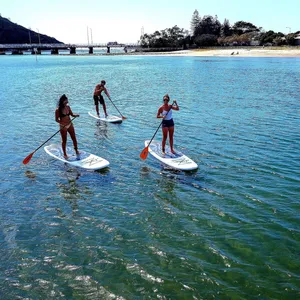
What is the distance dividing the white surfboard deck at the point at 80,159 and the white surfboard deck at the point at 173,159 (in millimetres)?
2404

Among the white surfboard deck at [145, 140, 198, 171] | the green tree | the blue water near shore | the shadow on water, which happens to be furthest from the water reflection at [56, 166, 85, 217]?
the green tree

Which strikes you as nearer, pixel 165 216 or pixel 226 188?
pixel 165 216

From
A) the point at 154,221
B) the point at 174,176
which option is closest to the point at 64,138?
the point at 174,176

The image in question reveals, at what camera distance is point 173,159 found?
45.1ft

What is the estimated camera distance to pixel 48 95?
35.8 m

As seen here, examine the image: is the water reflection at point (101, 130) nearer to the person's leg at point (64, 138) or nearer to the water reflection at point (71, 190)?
the person's leg at point (64, 138)

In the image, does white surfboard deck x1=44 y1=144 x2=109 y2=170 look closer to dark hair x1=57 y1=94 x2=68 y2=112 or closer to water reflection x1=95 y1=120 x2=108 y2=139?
dark hair x1=57 y1=94 x2=68 y2=112

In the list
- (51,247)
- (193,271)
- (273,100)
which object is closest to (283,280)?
(193,271)

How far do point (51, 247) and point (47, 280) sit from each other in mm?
1248

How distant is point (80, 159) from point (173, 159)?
4.03 meters

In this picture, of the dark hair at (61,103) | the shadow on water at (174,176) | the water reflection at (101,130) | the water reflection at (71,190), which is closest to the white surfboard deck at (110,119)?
the water reflection at (101,130)

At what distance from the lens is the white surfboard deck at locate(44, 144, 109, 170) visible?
13.2m

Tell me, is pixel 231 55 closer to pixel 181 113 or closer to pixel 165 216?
pixel 181 113

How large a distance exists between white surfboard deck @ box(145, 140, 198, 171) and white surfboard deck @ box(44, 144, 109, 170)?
2404 mm
